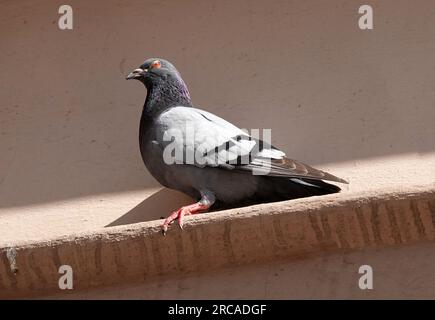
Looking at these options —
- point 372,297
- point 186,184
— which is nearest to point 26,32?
point 186,184

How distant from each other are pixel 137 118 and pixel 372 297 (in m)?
1.72

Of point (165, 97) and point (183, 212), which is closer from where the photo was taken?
point (183, 212)

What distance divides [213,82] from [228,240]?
1219mm

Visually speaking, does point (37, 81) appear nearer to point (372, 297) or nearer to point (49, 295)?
point (49, 295)

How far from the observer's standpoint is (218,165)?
4.77 meters

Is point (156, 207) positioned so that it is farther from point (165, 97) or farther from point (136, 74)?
point (136, 74)

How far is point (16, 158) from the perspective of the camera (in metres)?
5.41

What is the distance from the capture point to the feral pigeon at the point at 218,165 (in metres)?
4.76

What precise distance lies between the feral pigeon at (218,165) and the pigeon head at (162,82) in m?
0.18

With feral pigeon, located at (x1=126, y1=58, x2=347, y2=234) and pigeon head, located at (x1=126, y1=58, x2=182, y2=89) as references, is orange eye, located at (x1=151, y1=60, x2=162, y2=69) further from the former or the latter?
feral pigeon, located at (x1=126, y1=58, x2=347, y2=234)

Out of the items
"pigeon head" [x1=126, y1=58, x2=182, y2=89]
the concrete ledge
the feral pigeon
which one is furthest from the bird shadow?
"pigeon head" [x1=126, y1=58, x2=182, y2=89]

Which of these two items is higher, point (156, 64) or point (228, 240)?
point (156, 64)

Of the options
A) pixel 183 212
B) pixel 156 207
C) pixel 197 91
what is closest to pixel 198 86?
pixel 197 91

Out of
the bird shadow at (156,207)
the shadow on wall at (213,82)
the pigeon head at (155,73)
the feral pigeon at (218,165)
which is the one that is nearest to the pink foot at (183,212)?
the feral pigeon at (218,165)
